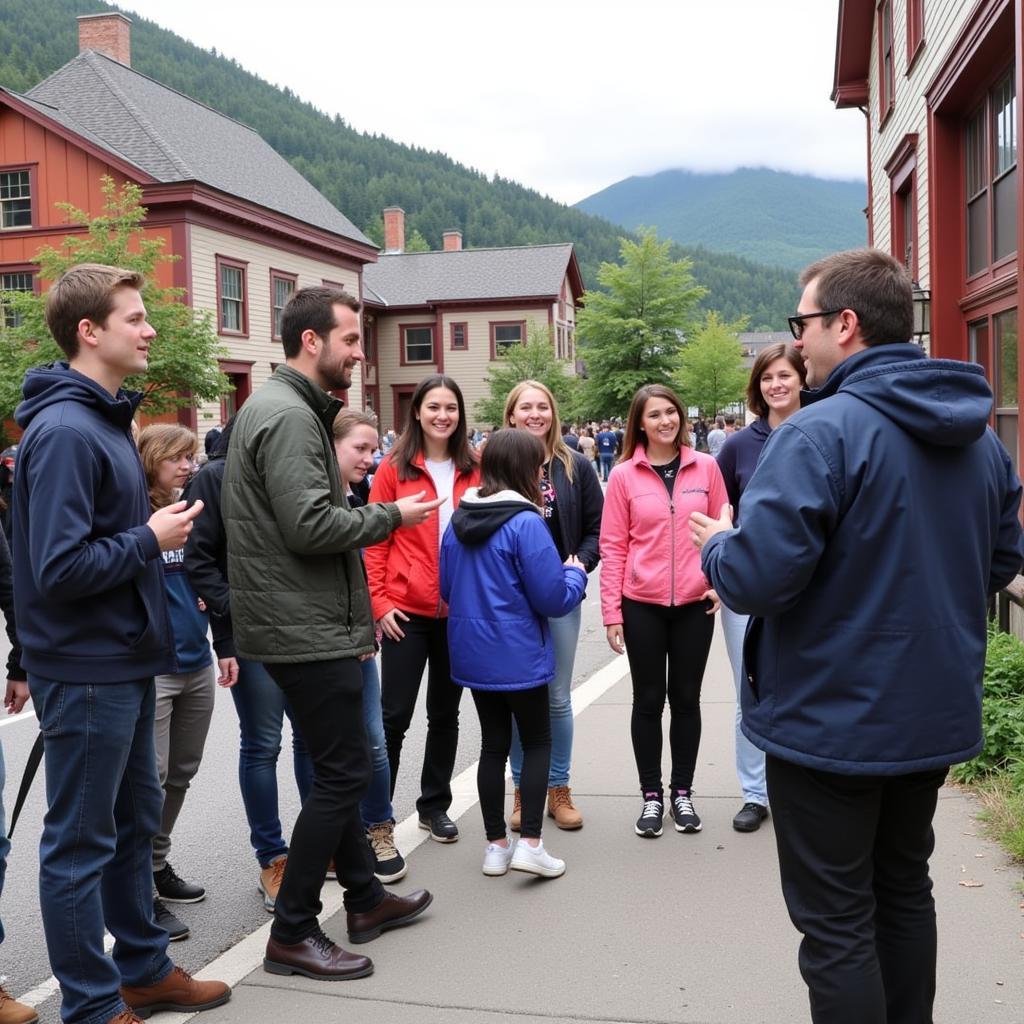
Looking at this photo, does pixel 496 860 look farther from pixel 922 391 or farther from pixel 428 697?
pixel 922 391

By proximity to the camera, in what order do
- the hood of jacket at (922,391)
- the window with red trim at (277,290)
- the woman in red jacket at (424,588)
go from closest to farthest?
1. the hood of jacket at (922,391)
2. the woman in red jacket at (424,588)
3. the window with red trim at (277,290)

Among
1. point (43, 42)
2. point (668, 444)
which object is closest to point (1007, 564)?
point (668, 444)

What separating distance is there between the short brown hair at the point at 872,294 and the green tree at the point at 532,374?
136 ft

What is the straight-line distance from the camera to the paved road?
4.04m

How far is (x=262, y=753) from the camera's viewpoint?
14.3 feet

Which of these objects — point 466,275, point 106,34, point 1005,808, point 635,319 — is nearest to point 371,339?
point 466,275

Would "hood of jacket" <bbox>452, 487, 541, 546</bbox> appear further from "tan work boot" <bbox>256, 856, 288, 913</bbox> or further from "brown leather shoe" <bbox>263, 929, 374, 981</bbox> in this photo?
"brown leather shoe" <bbox>263, 929, 374, 981</bbox>

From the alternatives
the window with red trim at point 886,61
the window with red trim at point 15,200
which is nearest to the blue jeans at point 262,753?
the window with red trim at point 886,61

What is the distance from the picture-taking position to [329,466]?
12.2 ft

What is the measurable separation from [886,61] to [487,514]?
13866 millimetres

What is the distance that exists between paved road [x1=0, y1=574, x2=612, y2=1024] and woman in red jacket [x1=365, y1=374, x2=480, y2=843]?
20.7 inches

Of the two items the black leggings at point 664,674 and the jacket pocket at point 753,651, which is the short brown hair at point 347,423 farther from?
the jacket pocket at point 753,651

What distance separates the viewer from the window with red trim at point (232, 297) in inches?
1126

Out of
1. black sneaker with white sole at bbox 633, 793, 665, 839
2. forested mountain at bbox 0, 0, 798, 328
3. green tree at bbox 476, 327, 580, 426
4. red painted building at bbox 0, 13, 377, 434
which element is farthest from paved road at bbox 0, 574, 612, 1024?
forested mountain at bbox 0, 0, 798, 328
